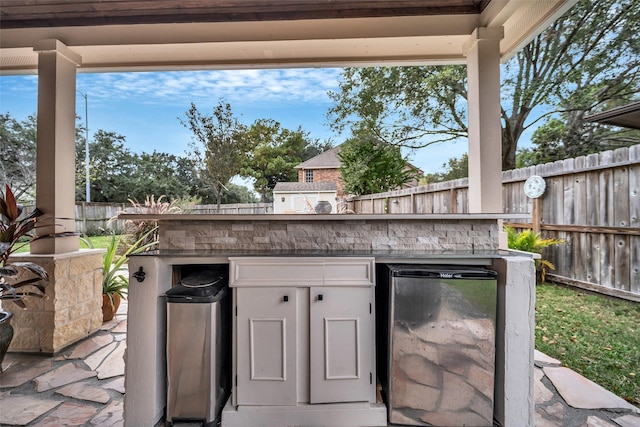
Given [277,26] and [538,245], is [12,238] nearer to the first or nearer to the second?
[277,26]

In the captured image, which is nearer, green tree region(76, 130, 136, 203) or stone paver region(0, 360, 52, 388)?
stone paver region(0, 360, 52, 388)

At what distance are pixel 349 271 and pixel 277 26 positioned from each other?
202 cm

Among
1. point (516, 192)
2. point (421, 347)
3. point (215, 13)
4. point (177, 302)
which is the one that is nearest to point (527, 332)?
point (421, 347)

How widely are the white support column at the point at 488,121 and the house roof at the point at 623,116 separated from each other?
0.70m

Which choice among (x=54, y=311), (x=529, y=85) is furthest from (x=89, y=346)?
(x=529, y=85)

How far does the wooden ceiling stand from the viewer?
2213 millimetres

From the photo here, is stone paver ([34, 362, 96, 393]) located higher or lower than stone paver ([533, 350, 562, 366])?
lower

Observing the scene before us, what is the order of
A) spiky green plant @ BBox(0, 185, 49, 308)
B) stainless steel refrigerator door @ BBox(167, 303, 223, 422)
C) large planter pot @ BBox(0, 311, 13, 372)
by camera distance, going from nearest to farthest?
stainless steel refrigerator door @ BBox(167, 303, 223, 422), spiky green plant @ BBox(0, 185, 49, 308), large planter pot @ BBox(0, 311, 13, 372)

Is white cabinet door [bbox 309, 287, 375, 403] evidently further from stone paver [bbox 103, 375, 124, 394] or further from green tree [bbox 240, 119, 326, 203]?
green tree [bbox 240, 119, 326, 203]

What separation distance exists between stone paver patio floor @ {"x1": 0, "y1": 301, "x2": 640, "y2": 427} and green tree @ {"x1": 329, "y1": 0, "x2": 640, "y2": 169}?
3.42 meters

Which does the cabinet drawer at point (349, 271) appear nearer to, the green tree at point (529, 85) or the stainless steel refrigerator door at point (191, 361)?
the stainless steel refrigerator door at point (191, 361)

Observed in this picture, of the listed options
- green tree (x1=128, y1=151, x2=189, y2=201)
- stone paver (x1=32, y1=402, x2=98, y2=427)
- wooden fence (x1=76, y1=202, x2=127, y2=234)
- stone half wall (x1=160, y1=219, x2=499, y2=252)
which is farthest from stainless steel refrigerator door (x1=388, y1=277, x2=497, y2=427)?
wooden fence (x1=76, y1=202, x2=127, y2=234)

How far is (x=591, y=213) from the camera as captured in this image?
3314 mm

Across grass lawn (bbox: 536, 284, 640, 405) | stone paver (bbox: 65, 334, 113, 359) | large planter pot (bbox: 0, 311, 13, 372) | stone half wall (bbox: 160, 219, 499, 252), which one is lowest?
stone paver (bbox: 65, 334, 113, 359)
